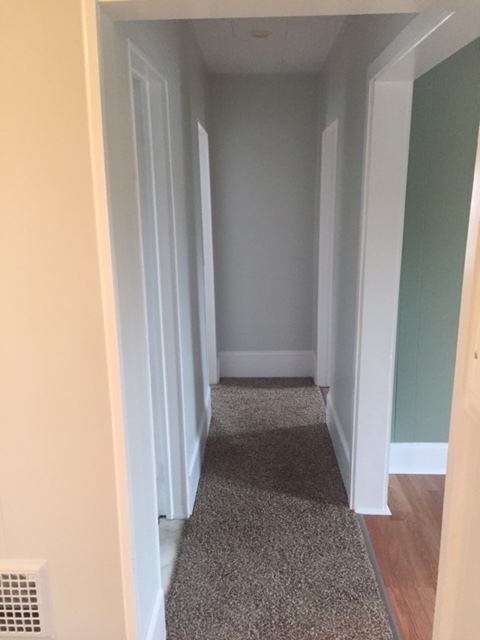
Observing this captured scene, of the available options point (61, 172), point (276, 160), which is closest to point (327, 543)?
point (61, 172)

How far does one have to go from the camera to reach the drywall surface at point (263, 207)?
4.10 meters

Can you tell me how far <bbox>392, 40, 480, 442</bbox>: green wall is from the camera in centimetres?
264

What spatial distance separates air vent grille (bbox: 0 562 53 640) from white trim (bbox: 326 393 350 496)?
5.48 feet

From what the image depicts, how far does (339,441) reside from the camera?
3145mm

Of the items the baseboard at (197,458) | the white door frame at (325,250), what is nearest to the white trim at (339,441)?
the white door frame at (325,250)

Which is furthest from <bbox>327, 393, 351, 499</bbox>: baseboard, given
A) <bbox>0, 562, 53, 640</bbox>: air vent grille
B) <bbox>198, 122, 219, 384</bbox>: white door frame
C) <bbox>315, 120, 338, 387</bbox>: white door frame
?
<bbox>0, 562, 53, 640</bbox>: air vent grille

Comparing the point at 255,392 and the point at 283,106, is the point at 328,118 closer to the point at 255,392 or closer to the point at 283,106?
the point at 283,106

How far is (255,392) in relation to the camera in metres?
4.27

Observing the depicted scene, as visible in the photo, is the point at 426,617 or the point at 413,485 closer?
the point at 426,617

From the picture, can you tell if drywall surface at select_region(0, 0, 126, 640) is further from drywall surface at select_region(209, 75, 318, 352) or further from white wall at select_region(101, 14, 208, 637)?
drywall surface at select_region(209, 75, 318, 352)

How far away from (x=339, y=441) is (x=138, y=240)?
6.60ft

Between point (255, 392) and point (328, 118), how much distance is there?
2.12 m

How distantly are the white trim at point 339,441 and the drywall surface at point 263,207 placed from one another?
3.69 feet

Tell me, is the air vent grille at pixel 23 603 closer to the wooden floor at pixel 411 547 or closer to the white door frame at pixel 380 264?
the wooden floor at pixel 411 547
